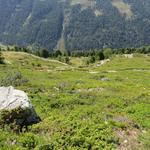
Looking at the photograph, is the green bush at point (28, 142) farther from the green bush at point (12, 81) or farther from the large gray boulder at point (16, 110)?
the green bush at point (12, 81)

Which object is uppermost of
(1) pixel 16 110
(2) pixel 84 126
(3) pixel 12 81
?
(1) pixel 16 110

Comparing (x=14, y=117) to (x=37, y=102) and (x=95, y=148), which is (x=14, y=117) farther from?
(x=37, y=102)

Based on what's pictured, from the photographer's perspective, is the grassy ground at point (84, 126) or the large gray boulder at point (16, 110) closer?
the grassy ground at point (84, 126)

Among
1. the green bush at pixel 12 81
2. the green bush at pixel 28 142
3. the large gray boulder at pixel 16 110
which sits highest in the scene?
the large gray boulder at pixel 16 110

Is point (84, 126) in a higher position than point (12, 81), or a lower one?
higher

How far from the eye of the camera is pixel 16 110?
23.9 metres

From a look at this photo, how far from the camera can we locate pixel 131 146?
22984 millimetres

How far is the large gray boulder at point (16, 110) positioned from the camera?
23922 millimetres

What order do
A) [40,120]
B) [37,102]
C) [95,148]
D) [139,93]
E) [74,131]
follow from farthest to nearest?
1. [139,93]
2. [37,102]
3. [40,120]
4. [74,131]
5. [95,148]

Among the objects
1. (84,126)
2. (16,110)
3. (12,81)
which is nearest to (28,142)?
(16,110)

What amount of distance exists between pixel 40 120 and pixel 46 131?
243cm

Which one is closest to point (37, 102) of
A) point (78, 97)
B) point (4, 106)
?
point (78, 97)

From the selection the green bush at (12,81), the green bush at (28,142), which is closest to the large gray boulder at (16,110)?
the green bush at (28,142)

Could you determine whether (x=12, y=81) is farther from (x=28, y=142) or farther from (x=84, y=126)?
(x=28, y=142)
